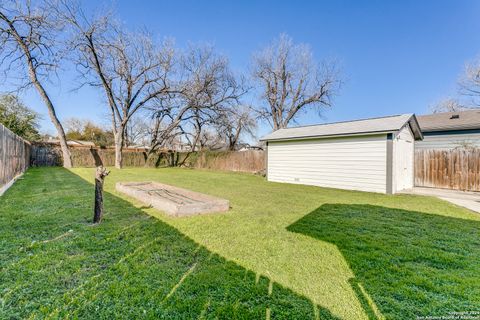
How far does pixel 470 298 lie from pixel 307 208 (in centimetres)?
323

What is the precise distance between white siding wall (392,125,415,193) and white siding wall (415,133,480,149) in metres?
4.39

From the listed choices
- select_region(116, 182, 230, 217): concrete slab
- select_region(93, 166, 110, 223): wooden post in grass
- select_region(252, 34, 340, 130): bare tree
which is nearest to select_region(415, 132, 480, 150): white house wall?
select_region(252, 34, 340, 130): bare tree

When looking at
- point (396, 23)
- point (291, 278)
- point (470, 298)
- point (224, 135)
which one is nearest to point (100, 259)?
point (291, 278)

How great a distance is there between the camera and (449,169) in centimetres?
872

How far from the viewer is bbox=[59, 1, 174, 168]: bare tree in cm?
1395

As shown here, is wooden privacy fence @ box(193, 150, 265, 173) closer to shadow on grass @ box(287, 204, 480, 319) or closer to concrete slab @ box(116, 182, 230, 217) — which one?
concrete slab @ box(116, 182, 230, 217)

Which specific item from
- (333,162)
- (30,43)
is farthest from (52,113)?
(333,162)

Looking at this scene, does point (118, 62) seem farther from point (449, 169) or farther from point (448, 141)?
point (448, 141)

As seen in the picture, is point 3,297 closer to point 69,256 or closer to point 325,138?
point 69,256

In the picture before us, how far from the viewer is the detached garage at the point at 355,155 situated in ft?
24.9

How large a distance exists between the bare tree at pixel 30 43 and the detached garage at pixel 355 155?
13.8m

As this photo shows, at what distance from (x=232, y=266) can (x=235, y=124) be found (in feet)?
74.1

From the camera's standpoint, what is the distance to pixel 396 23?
11.4 m

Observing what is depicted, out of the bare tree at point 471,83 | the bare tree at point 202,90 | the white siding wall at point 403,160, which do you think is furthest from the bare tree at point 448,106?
the bare tree at point 202,90
